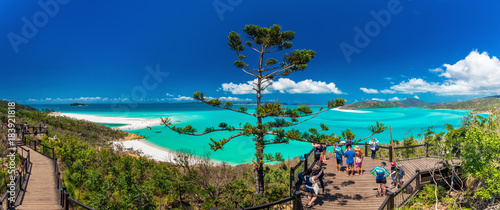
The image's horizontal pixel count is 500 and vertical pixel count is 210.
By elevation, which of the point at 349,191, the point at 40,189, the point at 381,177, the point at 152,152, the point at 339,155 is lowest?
the point at 152,152

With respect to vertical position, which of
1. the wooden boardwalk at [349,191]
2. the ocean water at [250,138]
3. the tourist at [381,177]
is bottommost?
the ocean water at [250,138]

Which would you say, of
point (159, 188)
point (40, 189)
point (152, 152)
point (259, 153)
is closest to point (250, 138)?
point (152, 152)

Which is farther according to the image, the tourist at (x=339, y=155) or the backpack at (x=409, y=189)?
the tourist at (x=339, y=155)

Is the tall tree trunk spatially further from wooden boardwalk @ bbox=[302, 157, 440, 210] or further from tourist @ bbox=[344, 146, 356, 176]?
tourist @ bbox=[344, 146, 356, 176]

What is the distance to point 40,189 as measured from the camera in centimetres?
843

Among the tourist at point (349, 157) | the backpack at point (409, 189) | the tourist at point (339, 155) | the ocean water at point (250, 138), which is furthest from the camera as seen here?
the ocean water at point (250, 138)

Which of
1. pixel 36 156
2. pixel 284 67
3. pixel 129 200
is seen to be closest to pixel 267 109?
pixel 284 67

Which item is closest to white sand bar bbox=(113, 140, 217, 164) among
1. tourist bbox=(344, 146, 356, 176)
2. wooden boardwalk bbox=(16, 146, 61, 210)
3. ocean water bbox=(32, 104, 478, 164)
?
ocean water bbox=(32, 104, 478, 164)

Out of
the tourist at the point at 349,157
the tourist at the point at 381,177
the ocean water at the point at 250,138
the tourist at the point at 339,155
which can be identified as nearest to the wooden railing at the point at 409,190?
the tourist at the point at 381,177

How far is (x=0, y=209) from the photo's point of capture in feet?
15.5

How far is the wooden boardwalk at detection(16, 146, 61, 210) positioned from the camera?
7.32m

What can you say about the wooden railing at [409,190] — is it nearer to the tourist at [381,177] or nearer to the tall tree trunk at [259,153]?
the tourist at [381,177]

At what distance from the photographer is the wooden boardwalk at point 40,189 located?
732 cm

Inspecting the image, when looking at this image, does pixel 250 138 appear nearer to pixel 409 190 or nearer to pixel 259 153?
pixel 259 153
